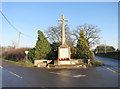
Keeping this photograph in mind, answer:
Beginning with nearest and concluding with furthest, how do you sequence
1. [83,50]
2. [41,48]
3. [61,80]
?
[61,80] → [83,50] → [41,48]

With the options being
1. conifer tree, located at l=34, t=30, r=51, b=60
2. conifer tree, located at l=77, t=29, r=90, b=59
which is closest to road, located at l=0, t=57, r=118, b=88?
conifer tree, located at l=77, t=29, r=90, b=59

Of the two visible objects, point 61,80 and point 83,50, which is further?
point 83,50

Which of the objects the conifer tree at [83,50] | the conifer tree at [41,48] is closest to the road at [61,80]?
the conifer tree at [83,50]

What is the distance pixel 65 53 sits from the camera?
20531mm

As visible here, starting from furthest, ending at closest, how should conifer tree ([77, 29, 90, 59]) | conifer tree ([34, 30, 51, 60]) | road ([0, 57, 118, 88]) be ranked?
conifer tree ([34, 30, 51, 60])
conifer tree ([77, 29, 90, 59])
road ([0, 57, 118, 88])

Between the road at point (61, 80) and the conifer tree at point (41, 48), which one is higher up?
the conifer tree at point (41, 48)

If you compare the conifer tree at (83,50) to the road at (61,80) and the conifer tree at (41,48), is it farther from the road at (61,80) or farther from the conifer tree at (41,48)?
the road at (61,80)

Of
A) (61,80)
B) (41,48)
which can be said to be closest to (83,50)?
(41,48)

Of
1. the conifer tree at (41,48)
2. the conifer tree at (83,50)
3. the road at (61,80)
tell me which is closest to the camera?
the road at (61,80)

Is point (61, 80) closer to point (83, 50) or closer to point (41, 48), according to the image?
point (83, 50)

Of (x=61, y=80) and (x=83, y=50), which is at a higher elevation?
(x=83, y=50)

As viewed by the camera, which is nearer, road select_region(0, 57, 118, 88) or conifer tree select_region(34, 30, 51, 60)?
road select_region(0, 57, 118, 88)

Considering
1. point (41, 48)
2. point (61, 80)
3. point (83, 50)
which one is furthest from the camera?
point (41, 48)

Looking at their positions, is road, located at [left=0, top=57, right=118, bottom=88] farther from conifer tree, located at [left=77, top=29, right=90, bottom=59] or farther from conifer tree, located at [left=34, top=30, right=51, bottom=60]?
conifer tree, located at [left=34, top=30, right=51, bottom=60]
